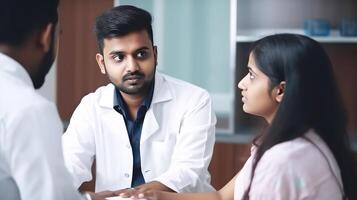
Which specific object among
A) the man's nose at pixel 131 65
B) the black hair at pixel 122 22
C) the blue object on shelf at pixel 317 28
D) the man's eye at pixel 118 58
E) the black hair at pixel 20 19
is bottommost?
the blue object on shelf at pixel 317 28

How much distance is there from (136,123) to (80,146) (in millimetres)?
237

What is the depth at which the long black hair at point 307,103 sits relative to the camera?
133 centimetres

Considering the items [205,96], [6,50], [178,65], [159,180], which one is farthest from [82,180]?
[178,65]

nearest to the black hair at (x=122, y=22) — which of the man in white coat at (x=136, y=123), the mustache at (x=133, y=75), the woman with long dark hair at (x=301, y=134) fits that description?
the man in white coat at (x=136, y=123)

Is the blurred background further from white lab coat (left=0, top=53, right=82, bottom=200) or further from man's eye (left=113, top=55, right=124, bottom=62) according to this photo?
white lab coat (left=0, top=53, right=82, bottom=200)

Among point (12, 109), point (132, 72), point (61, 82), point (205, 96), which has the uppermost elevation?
point (12, 109)

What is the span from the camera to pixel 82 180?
6.54 ft

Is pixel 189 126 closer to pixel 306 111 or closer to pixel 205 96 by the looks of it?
pixel 205 96

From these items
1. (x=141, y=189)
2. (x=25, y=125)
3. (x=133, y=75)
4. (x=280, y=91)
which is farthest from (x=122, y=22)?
(x=25, y=125)

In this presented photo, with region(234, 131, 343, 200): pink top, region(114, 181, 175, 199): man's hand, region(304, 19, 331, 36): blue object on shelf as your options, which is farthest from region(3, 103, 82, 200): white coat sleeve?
region(304, 19, 331, 36): blue object on shelf

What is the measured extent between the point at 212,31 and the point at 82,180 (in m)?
1.68

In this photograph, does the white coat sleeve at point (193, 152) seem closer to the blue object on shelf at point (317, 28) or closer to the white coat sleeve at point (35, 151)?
the white coat sleeve at point (35, 151)

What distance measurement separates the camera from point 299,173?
1287 millimetres

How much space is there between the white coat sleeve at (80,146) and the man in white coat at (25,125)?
2.89 feet
